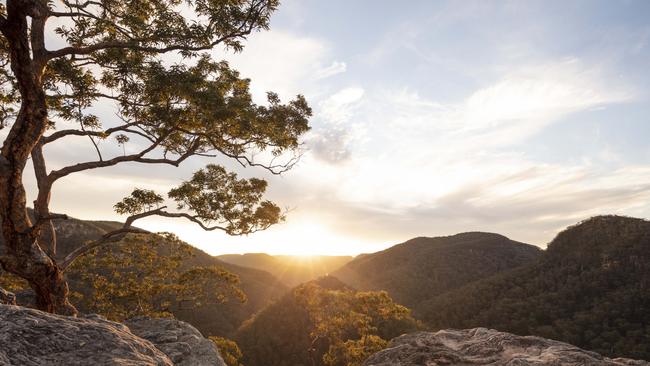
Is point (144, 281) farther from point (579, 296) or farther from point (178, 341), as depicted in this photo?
point (579, 296)

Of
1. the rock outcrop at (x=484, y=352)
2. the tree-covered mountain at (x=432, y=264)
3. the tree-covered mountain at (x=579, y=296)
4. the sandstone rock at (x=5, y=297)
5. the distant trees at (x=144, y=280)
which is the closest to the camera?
the sandstone rock at (x=5, y=297)

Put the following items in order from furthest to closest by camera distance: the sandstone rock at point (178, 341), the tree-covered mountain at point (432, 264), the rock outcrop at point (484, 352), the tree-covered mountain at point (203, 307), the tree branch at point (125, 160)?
the tree-covered mountain at point (432, 264) < the tree-covered mountain at point (203, 307) < the tree branch at point (125, 160) < the sandstone rock at point (178, 341) < the rock outcrop at point (484, 352)

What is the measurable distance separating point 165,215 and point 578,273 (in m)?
98.0

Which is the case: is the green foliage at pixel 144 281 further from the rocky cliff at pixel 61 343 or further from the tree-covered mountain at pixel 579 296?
the tree-covered mountain at pixel 579 296

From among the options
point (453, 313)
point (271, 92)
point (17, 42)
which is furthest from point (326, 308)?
point (453, 313)

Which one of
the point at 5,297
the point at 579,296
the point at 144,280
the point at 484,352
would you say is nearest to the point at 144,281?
the point at 144,280

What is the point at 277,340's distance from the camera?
8831 cm

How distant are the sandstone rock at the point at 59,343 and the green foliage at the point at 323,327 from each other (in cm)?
1923

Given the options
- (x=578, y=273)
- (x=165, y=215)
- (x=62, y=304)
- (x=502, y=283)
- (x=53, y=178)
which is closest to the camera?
(x=62, y=304)

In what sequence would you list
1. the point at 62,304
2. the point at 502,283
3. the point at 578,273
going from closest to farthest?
the point at 62,304
the point at 578,273
the point at 502,283

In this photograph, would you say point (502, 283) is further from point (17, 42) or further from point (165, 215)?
point (17, 42)

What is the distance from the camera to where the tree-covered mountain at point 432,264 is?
13025 cm

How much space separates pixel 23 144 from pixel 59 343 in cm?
781

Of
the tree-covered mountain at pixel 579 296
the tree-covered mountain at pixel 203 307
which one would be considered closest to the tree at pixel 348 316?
the tree-covered mountain at pixel 203 307
